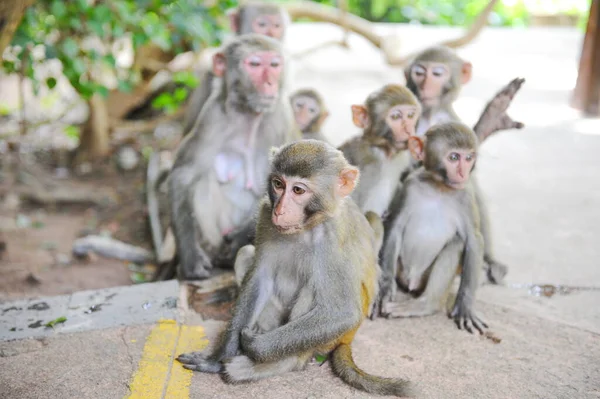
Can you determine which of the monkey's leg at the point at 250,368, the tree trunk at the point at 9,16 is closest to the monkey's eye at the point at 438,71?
the monkey's leg at the point at 250,368

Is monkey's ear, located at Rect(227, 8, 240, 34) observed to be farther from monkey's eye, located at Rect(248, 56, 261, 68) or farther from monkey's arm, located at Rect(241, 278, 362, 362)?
monkey's arm, located at Rect(241, 278, 362, 362)

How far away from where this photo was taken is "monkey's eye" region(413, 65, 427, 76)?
4973mm

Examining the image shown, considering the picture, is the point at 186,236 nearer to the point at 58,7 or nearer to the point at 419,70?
the point at 419,70

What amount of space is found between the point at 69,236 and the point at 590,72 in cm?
807

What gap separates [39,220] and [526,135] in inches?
270

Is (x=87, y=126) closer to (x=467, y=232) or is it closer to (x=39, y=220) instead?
(x=39, y=220)

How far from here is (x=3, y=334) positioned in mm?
3656

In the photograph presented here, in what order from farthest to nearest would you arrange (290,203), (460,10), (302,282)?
(460,10) → (302,282) → (290,203)

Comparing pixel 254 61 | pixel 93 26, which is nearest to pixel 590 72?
pixel 254 61

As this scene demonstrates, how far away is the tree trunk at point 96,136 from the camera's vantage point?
958 centimetres

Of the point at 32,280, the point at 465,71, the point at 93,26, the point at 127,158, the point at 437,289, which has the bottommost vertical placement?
the point at 32,280

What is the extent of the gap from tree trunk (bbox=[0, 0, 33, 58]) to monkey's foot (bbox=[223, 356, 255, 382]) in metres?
3.40

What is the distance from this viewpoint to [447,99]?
5.06 metres

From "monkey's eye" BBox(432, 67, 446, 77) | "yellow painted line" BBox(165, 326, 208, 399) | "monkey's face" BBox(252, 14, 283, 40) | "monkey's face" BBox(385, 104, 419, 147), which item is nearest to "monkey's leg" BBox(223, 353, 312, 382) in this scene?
"yellow painted line" BBox(165, 326, 208, 399)
